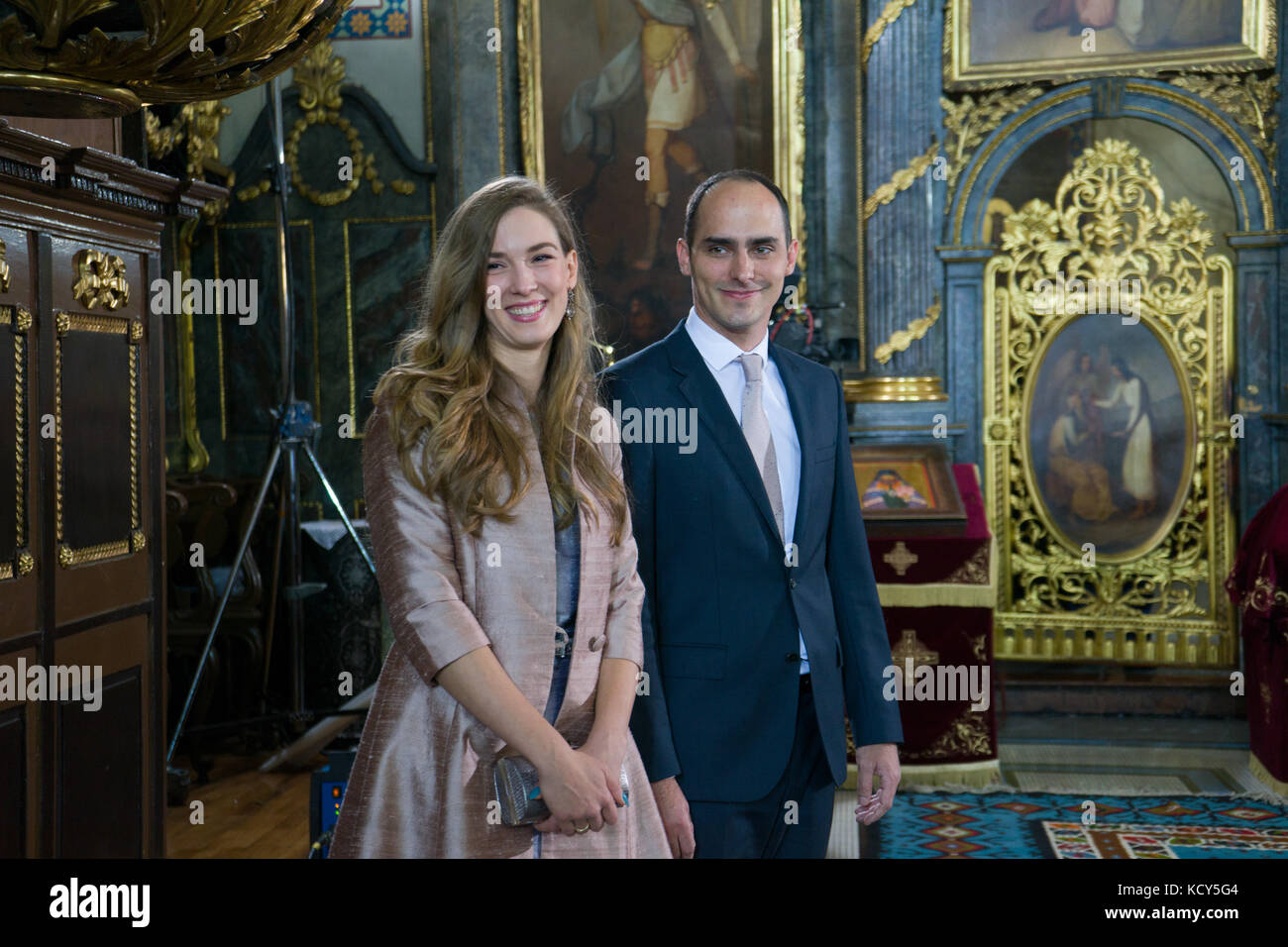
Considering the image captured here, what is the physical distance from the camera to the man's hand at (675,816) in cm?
190

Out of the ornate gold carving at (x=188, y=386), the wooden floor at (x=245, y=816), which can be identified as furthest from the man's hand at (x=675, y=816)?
the ornate gold carving at (x=188, y=386)

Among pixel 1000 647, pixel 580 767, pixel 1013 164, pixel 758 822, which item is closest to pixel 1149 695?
pixel 1000 647

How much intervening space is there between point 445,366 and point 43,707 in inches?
82.9

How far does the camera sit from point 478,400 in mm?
1662

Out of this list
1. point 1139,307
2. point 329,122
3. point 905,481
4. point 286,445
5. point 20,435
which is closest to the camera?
point 20,435

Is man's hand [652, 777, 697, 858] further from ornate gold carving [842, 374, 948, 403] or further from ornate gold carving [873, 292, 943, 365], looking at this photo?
ornate gold carving [873, 292, 943, 365]

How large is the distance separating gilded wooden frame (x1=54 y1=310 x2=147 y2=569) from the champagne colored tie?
2063 millimetres

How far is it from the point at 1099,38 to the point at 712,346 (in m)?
5.47

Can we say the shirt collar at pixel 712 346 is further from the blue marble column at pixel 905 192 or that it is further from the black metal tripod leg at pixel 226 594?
the blue marble column at pixel 905 192

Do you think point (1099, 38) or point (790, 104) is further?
point (790, 104)

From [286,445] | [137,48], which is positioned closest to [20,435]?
[137,48]

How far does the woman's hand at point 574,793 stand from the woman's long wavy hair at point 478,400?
0.99 ft

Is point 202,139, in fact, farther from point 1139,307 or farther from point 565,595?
point 565,595
